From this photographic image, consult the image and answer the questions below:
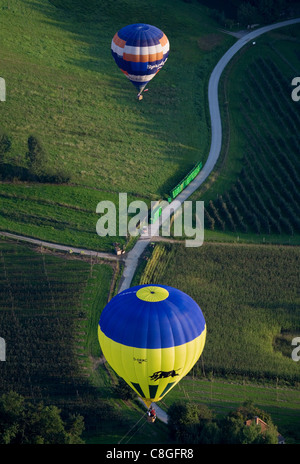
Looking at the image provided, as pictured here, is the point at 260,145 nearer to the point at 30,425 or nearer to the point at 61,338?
the point at 61,338

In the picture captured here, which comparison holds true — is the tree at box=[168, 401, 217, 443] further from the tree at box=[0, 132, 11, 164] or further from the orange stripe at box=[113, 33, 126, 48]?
the orange stripe at box=[113, 33, 126, 48]

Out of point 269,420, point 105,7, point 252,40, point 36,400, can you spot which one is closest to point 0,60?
point 105,7

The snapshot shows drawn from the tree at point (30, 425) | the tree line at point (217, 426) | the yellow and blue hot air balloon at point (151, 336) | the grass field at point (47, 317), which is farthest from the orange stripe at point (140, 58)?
the tree at point (30, 425)

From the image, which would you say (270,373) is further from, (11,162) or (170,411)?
(11,162)

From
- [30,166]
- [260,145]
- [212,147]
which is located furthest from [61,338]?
[260,145]

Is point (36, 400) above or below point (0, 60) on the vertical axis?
below

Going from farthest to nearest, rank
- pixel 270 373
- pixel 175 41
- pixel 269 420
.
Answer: pixel 175 41
pixel 270 373
pixel 269 420

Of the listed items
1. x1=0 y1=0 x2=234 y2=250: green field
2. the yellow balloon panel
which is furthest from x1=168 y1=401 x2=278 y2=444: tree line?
x1=0 y1=0 x2=234 y2=250: green field
